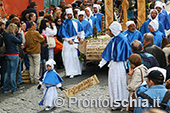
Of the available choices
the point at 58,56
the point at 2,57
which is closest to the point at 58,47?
the point at 58,56

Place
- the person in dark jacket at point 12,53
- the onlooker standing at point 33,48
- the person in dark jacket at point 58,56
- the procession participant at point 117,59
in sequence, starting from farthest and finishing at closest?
the person in dark jacket at point 58,56
the onlooker standing at point 33,48
the person in dark jacket at point 12,53
the procession participant at point 117,59

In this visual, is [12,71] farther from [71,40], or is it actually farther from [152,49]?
[152,49]

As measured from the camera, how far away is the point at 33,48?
1008 centimetres

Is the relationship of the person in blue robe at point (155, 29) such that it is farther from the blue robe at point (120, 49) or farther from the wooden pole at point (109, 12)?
the wooden pole at point (109, 12)

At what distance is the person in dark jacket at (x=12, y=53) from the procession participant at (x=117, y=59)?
2.61 metres

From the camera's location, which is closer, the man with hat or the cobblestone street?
the man with hat

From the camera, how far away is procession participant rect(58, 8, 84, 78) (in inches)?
423

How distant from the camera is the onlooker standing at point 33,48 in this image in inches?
393

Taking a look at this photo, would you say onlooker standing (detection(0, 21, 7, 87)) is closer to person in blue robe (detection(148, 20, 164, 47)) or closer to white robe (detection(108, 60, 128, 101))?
white robe (detection(108, 60, 128, 101))

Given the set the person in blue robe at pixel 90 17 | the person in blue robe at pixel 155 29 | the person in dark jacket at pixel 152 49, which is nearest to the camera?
the person in dark jacket at pixel 152 49

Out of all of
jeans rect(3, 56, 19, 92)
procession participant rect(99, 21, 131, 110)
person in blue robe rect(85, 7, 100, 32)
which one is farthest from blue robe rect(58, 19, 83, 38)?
procession participant rect(99, 21, 131, 110)

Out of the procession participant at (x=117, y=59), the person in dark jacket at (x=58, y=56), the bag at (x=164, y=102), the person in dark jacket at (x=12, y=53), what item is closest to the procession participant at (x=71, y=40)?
the person in dark jacket at (x=58, y=56)

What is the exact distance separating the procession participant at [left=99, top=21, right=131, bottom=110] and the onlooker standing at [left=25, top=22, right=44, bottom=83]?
285 cm

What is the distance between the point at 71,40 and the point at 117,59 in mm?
3388
